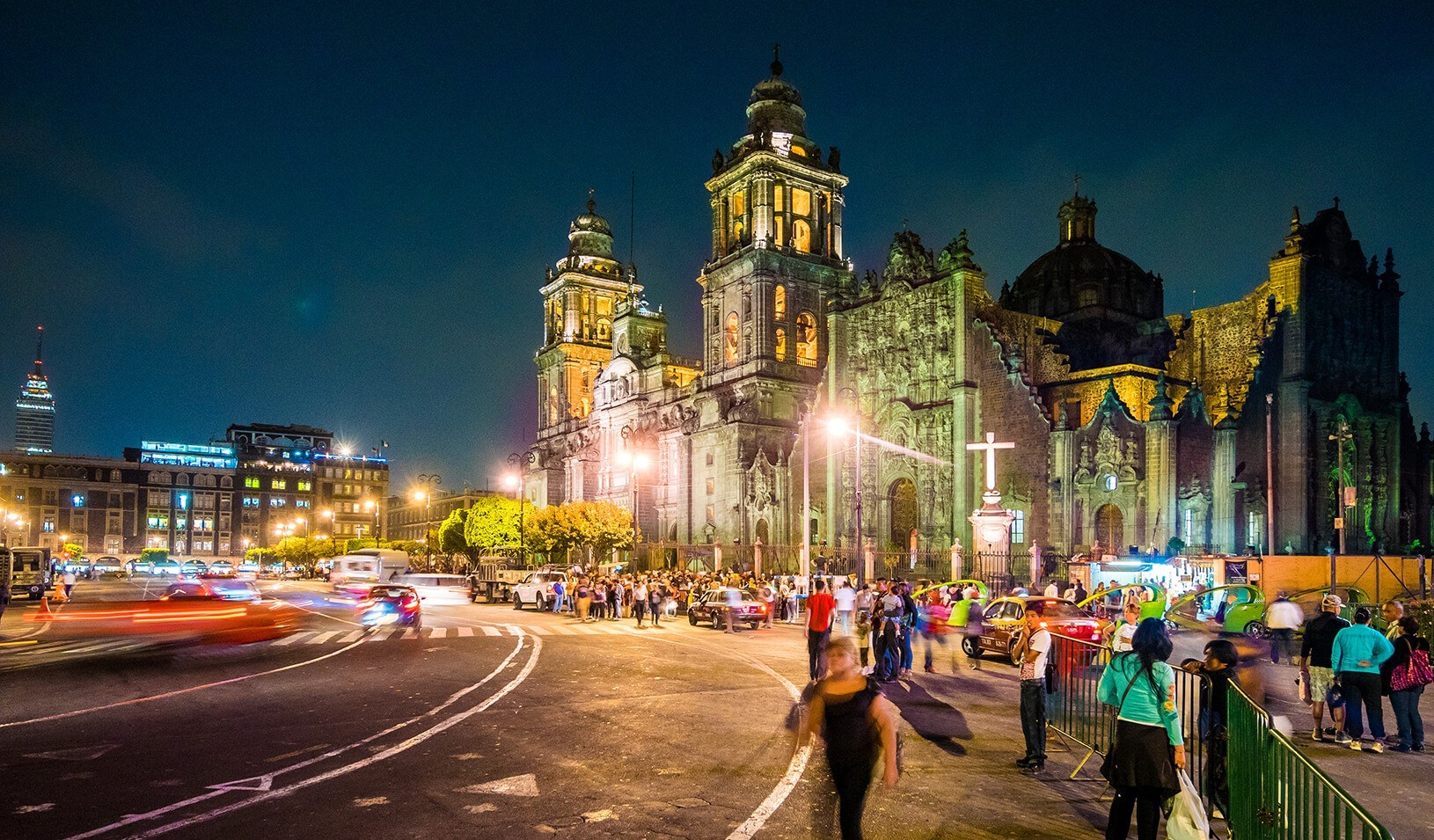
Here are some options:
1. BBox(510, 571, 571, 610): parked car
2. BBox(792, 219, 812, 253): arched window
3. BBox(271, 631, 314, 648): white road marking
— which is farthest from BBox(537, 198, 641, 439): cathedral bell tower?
BBox(271, 631, 314, 648): white road marking

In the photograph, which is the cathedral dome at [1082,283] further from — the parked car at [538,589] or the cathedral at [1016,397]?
the parked car at [538,589]

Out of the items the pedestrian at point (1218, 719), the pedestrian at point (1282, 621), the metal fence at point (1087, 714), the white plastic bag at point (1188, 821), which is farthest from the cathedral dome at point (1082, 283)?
the white plastic bag at point (1188, 821)

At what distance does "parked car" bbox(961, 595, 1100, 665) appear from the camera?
1981 cm

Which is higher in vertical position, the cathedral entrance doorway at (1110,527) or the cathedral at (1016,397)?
the cathedral at (1016,397)

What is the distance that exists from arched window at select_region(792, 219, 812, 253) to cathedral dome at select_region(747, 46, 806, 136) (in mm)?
6678

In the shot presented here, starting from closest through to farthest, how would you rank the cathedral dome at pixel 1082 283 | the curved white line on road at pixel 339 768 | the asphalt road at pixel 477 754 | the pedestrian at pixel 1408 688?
the curved white line on road at pixel 339 768, the asphalt road at pixel 477 754, the pedestrian at pixel 1408 688, the cathedral dome at pixel 1082 283

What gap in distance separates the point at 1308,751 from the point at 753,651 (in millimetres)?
12831

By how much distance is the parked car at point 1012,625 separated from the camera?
1981 centimetres

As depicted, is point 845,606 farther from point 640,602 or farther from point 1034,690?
point 1034,690

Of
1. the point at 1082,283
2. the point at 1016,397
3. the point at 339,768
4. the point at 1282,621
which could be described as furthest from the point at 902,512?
the point at 339,768

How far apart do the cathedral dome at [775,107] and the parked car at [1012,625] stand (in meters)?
55.2

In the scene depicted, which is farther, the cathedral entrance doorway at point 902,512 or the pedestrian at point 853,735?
the cathedral entrance doorway at point 902,512

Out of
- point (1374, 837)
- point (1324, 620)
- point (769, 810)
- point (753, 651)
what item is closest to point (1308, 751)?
point (1324, 620)

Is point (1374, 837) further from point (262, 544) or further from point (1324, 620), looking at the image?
point (262, 544)
